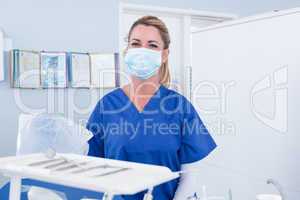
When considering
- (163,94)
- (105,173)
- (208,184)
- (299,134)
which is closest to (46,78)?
(208,184)

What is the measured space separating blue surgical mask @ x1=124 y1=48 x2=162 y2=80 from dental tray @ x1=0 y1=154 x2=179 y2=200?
64 cm

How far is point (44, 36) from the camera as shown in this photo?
8.36 feet

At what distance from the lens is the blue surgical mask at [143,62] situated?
135 centimetres

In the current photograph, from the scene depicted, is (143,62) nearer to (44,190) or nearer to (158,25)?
(158,25)

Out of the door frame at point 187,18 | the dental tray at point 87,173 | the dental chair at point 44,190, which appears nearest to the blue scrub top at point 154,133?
the dental chair at point 44,190

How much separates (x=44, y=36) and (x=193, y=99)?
3.46 feet

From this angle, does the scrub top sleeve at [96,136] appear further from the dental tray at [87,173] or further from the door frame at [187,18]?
the door frame at [187,18]

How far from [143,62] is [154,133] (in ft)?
0.86

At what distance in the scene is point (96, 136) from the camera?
133 cm

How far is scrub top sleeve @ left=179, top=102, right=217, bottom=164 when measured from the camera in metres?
1.26

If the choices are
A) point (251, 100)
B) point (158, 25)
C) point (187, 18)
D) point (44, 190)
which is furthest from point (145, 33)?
point (187, 18)

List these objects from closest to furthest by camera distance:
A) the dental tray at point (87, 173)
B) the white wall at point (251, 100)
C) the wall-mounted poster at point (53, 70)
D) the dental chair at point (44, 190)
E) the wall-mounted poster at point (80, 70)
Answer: the dental tray at point (87, 173)
the dental chair at point (44, 190)
the white wall at point (251, 100)
the wall-mounted poster at point (53, 70)
the wall-mounted poster at point (80, 70)

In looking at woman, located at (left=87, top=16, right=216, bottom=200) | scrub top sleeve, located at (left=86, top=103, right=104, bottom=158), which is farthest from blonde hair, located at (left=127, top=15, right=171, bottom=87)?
scrub top sleeve, located at (left=86, top=103, right=104, bottom=158)

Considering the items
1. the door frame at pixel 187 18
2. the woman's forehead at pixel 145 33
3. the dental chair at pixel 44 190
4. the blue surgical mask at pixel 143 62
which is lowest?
the dental chair at pixel 44 190
